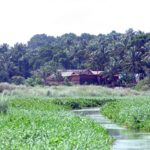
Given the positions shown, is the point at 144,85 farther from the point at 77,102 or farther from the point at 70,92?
the point at 77,102

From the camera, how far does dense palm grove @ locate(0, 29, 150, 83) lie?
90.4m

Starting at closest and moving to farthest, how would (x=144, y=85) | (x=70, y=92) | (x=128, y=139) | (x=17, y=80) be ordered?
(x=128, y=139) < (x=70, y=92) < (x=144, y=85) < (x=17, y=80)

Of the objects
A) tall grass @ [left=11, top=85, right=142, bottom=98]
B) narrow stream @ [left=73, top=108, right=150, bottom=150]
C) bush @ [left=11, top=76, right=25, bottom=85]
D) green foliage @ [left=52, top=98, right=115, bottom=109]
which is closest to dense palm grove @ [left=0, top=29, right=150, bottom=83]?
bush @ [left=11, top=76, right=25, bottom=85]

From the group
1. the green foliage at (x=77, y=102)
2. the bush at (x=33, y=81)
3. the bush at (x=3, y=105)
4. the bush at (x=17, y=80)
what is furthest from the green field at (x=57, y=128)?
the bush at (x=17, y=80)

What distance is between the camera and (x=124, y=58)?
91562mm

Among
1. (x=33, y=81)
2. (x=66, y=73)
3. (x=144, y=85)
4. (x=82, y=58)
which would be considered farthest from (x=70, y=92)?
(x=82, y=58)

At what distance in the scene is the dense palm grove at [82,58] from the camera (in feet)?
297

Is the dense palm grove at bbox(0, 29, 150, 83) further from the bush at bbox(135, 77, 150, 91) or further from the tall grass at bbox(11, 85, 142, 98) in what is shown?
the tall grass at bbox(11, 85, 142, 98)

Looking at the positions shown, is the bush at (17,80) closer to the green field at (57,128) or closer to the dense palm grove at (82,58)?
the dense palm grove at (82,58)

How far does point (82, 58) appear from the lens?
109375mm

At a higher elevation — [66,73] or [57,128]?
[66,73]

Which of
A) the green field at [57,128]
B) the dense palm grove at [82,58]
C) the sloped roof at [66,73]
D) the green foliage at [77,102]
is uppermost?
the dense palm grove at [82,58]

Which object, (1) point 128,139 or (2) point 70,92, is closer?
(1) point 128,139

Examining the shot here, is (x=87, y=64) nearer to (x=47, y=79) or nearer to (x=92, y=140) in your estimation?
(x=47, y=79)
